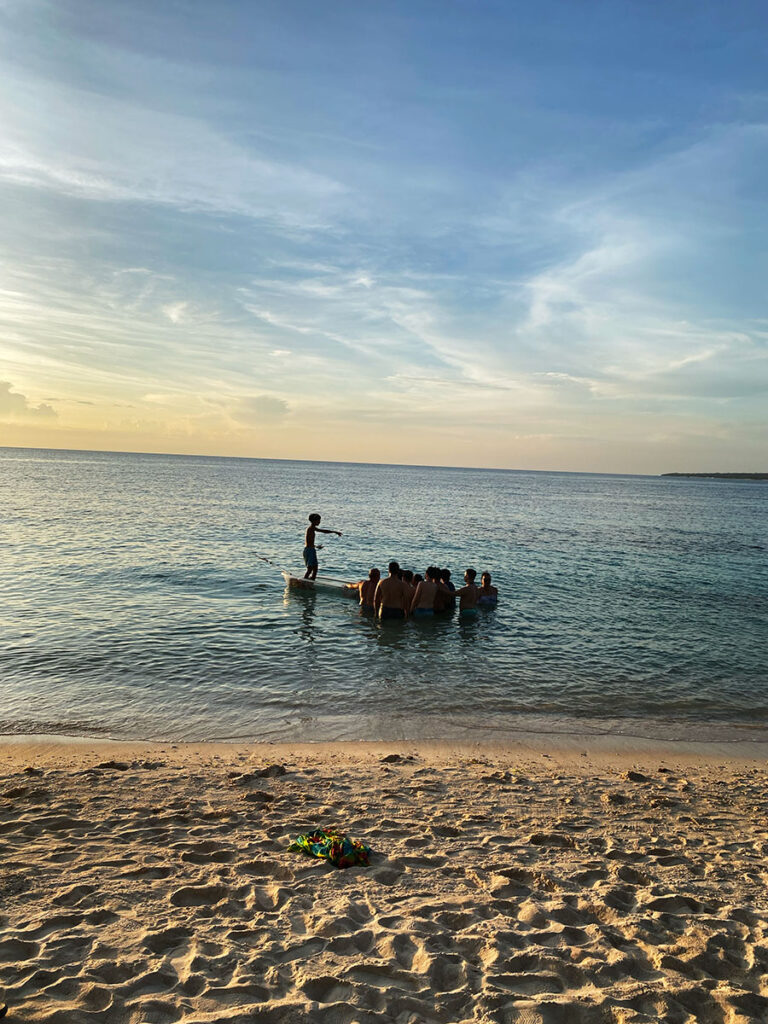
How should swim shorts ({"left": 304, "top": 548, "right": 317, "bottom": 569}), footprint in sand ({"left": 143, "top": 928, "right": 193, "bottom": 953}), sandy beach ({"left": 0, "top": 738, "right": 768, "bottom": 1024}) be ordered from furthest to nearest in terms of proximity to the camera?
swim shorts ({"left": 304, "top": 548, "right": 317, "bottom": 569}) → footprint in sand ({"left": 143, "top": 928, "right": 193, "bottom": 953}) → sandy beach ({"left": 0, "top": 738, "right": 768, "bottom": 1024})

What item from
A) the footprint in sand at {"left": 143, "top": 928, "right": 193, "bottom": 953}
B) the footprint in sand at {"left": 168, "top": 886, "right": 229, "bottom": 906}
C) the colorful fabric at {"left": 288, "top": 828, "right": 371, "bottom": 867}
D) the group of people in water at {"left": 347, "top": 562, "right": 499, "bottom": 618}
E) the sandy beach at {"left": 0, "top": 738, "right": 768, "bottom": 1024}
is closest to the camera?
the sandy beach at {"left": 0, "top": 738, "right": 768, "bottom": 1024}

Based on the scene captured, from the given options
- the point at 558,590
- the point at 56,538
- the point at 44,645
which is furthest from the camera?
the point at 56,538

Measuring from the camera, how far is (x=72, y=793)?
667 centimetres

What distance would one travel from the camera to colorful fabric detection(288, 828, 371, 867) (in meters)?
5.38

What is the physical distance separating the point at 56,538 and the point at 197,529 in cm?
819

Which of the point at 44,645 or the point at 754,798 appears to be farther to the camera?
the point at 44,645

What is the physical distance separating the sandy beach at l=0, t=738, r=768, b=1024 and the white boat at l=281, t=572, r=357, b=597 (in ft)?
35.6

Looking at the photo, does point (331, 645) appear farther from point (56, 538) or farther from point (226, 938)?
point (56, 538)

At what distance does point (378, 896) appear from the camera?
490 cm

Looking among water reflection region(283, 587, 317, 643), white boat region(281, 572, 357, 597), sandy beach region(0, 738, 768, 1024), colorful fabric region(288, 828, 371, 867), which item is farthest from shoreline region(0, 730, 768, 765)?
white boat region(281, 572, 357, 597)

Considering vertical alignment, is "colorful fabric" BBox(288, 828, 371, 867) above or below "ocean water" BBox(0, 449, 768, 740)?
above

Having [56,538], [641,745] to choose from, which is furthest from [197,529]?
[641,745]

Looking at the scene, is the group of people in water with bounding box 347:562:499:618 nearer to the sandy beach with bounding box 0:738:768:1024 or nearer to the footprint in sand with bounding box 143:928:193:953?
the sandy beach with bounding box 0:738:768:1024

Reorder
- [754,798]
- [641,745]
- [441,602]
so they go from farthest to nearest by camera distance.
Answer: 1. [441,602]
2. [641,745]
3. [754,798]
